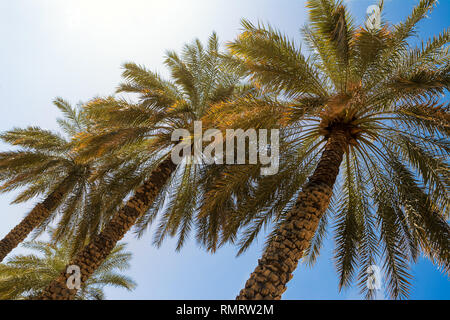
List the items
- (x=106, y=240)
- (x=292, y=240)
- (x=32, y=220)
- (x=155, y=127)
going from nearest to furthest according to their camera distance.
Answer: (x=292, y=240) → (x=106, y=240) → (x=155, y=127) → (x=32, y=220)

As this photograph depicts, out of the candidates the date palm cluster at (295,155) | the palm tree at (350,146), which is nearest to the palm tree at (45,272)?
the date palm cluster at (295,155)

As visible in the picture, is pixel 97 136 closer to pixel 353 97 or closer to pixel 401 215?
pixel 353 97

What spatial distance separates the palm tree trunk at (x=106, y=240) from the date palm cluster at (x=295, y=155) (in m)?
0.03

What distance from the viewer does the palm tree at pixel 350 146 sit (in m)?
5.46

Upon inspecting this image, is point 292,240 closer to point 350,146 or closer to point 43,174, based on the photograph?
point 350,146

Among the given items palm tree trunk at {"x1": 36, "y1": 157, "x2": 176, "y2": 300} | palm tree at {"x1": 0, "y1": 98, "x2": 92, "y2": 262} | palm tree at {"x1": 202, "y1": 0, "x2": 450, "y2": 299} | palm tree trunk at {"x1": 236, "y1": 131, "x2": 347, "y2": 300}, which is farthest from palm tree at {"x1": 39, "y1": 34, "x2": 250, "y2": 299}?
palm tree trunk at {"x1": 236, "y1": 131, "x2": 347, "y2": 300}

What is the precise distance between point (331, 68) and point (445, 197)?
11.7 feet

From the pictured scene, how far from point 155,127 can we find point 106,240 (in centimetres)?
376

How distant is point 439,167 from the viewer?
234 inches

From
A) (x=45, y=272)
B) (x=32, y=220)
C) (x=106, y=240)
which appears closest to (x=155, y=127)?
(x=106, y=240)

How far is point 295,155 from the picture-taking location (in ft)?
27.2

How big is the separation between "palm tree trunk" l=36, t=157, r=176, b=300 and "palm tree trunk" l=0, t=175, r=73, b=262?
365cm

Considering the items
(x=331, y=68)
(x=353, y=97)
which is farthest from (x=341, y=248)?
(x=331, y=68)

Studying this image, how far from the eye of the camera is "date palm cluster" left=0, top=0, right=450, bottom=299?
5781mm
